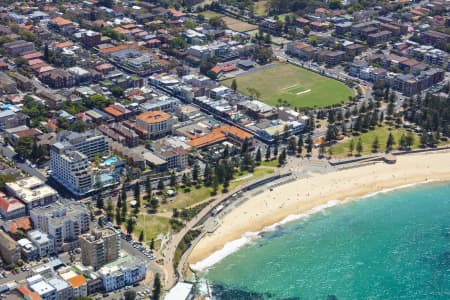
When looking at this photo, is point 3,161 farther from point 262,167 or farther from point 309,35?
point 309,35

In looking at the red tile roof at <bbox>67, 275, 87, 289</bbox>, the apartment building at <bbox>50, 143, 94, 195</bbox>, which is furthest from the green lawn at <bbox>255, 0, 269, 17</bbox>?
the red tile roof at <bbox>67, 275, 87, 289</bbox>

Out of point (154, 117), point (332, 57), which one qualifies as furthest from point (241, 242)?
point (332, 57)

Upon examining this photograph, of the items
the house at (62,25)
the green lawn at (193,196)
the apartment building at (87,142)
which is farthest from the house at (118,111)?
the house at (62,25)

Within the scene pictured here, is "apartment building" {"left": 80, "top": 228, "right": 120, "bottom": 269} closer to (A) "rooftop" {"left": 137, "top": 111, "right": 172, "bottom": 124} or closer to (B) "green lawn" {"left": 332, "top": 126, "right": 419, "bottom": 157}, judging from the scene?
(A) "rooftop" {"left": 137, "top": 111, "right": 172, "bottom": 124}

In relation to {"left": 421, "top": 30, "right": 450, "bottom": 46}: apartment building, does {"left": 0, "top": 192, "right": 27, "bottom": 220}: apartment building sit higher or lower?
lower

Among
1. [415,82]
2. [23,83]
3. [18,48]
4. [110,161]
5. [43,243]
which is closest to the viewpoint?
[43,243]

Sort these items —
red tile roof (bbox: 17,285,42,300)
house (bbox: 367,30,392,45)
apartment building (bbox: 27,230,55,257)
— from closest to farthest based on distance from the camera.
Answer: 1. red tile roof (bbox: 17,285,42,300)
2. apartment building (bbox: 27,230,55,257)
3. house (bbox: 367,30,392,45)

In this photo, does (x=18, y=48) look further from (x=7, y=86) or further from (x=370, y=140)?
(x=370, y=140)
